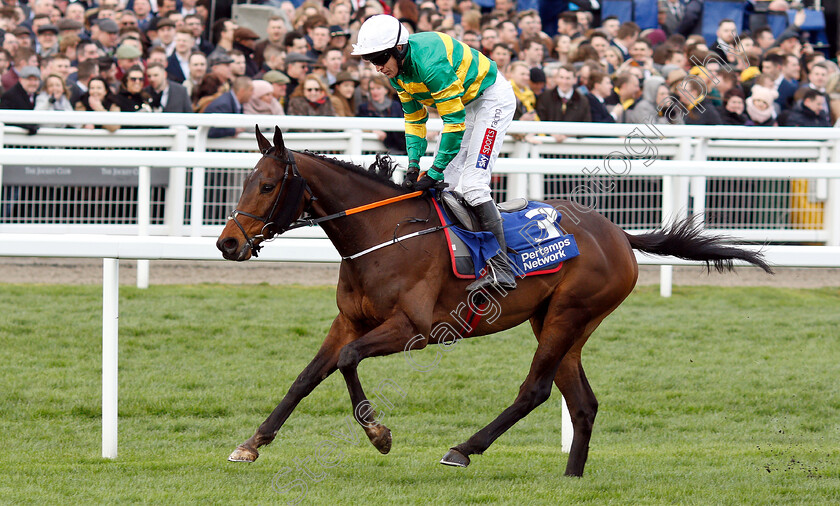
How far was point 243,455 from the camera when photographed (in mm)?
4402

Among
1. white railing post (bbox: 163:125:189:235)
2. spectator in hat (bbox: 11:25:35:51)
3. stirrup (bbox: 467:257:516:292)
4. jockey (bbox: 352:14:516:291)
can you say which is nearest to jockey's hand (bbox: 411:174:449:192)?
jockey (bbox: 352:14:516:291)

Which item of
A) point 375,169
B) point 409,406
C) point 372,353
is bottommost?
point 409,406

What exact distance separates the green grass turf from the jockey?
100 centimetres

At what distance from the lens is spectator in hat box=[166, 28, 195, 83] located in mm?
9766

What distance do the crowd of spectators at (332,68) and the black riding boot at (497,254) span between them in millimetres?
3644

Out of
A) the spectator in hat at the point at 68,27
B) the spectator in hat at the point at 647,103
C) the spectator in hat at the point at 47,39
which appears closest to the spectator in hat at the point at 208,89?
the spectator in hat at the point at 68,27

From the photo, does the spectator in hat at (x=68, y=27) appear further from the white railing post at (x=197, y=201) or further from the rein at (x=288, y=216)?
the rein at (x=288, y=216)

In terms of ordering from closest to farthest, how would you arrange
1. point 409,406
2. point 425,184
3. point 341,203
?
point 341,203 → point 425,184 → point 409,406

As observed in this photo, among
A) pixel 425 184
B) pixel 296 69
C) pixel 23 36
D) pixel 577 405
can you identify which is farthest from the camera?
pixel 23 36

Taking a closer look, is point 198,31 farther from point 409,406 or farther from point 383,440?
point 383,440

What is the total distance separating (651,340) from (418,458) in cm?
282

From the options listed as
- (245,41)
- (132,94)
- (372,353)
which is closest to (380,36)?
(372,353)

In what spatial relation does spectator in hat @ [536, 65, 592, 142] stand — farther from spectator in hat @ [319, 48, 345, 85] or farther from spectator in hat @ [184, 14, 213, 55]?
spectator in hat @ [184, 14, 213, 55]

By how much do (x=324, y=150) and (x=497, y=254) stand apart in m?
3.82
